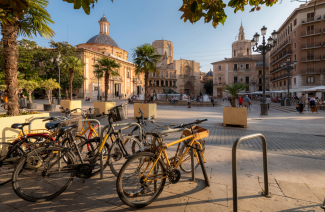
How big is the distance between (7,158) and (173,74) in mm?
72621

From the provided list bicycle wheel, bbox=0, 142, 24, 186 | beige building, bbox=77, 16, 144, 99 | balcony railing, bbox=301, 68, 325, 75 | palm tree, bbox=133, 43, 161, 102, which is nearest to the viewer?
bicycle wheel, bbox=0, 142, 24, 186

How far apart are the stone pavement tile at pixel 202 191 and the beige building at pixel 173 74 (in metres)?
68.6

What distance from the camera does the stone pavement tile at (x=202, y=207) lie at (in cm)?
243

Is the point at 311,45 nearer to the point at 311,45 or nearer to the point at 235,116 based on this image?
the point at 311,45

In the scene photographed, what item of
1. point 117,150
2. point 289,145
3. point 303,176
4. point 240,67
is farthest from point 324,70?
point 117,150

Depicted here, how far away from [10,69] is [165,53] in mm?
74021

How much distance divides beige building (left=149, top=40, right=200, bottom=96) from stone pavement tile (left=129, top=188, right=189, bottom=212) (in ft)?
226

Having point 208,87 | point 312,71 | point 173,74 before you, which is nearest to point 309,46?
point 312,71

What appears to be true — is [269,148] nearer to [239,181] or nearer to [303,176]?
[303,176]

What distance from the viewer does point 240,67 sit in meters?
60.9

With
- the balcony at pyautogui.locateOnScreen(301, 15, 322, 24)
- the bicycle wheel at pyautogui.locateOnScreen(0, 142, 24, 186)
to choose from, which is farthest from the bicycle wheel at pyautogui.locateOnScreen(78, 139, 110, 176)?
the balcony at pyautogui.locateOnScreen(301, 15, 322, 24)

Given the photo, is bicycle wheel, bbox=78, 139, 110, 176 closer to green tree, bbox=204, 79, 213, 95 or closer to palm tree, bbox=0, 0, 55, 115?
palm tree, bbox=0, 0, 55, 115

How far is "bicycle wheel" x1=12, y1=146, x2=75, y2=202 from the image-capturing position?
2.53 m

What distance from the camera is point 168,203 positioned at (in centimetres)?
257
